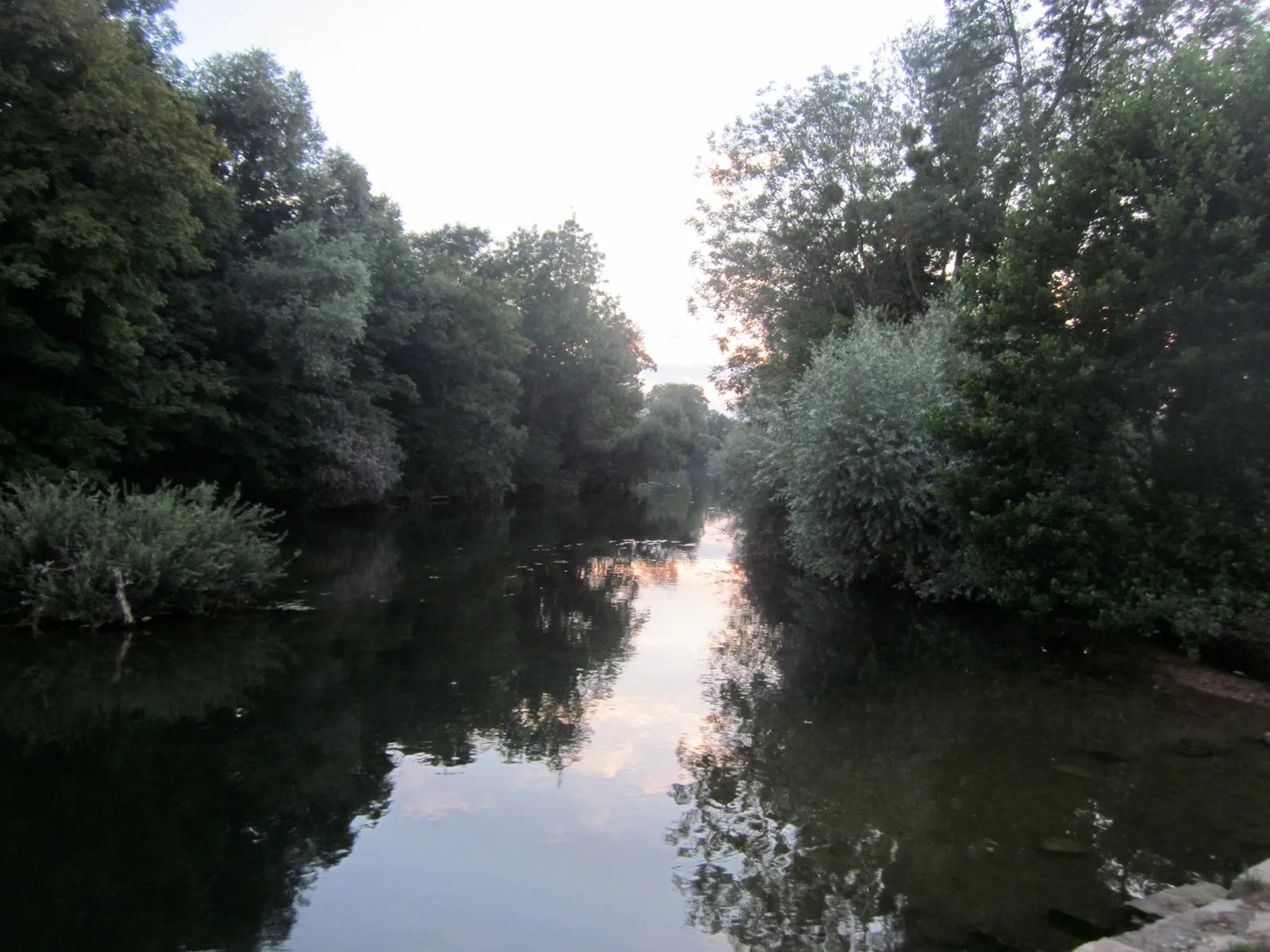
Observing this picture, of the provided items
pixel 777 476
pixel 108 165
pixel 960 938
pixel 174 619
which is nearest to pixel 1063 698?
pixel 960 938

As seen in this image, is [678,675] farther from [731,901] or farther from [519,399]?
[519,399]

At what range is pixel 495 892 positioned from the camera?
6254 millimetres

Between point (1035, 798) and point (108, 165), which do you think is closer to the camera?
point (1035, 798)

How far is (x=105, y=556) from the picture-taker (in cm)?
1223

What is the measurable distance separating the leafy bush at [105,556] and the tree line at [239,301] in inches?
300

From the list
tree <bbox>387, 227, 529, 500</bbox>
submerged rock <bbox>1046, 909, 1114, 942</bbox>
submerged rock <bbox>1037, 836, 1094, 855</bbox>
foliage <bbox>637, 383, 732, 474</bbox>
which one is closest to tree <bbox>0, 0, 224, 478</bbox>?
submerged rock <bbox>1037, 836, 1094, 855</bbox>

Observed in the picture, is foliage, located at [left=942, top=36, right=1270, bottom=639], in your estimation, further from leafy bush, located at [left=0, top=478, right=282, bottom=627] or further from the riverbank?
leafy bush, located at [left=0, top=478, right=282, bottom=627]

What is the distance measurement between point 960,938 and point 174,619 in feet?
38.3

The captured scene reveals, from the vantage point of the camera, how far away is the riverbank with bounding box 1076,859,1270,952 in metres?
4.69

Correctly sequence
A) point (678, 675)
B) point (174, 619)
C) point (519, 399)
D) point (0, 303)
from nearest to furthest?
point (678, 675), point (174, 619), point (0, 303), point (519, 399)

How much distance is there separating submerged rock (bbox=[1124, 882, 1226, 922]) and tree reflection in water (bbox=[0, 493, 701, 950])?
193 inches

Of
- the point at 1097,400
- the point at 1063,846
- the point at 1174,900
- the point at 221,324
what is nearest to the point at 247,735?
the point at 1063,846

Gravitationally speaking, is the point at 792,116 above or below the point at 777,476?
above

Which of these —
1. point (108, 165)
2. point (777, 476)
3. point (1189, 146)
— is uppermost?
point (108, 165)
